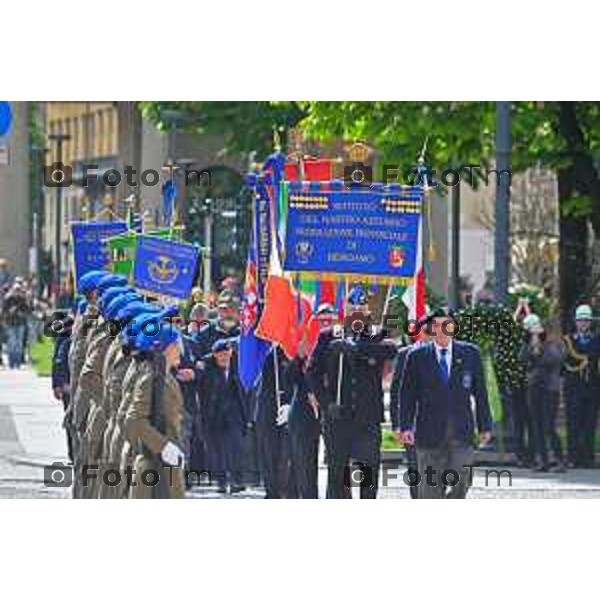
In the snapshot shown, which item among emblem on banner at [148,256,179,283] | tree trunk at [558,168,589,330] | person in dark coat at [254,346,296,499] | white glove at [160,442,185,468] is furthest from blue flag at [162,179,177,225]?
tree trunk at [558,168,589,330]

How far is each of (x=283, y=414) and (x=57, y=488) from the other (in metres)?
1.90

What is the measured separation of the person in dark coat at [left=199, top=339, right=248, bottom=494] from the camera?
2303cm

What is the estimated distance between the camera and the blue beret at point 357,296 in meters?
20.7

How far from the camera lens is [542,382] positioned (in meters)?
26.3

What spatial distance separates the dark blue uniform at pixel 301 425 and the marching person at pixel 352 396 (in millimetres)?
198

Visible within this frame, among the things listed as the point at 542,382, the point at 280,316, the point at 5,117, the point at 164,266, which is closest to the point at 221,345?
the point at 164,266

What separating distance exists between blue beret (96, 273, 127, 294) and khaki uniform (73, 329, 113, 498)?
1.88 ft

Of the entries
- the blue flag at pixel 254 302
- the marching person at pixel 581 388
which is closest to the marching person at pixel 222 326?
the blue flag at pixel 254 302

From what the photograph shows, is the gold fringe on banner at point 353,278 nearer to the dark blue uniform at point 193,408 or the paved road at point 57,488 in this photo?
the paved road at point 57,488

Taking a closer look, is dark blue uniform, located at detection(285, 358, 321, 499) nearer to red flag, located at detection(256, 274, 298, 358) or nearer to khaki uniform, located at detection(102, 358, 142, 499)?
red flag, located at detection(256, 274, 298, 358)
